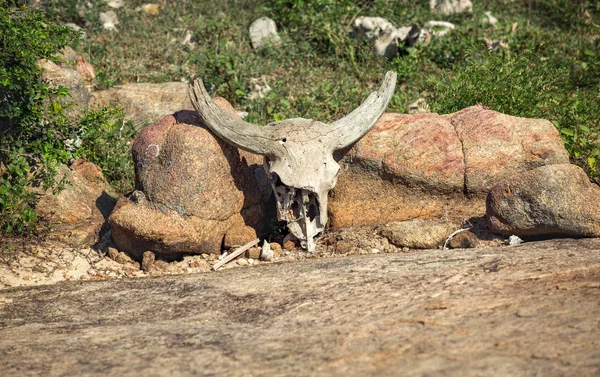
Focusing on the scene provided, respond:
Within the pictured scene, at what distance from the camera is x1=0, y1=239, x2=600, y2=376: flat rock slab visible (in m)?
4.07

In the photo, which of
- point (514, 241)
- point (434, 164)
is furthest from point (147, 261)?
point (514, 241)

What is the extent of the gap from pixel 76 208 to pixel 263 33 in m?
4.32

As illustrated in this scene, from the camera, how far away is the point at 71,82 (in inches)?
332

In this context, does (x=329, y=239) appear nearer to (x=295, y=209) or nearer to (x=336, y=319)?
(x=295, y=209)

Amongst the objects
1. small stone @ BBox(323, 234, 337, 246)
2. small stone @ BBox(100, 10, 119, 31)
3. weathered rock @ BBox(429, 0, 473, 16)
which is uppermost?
weathered rock @ BBox(429, 0, 473, 16)

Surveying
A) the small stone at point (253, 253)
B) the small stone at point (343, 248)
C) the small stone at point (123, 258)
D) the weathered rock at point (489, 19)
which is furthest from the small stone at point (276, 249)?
the weathered rock at point (489, 19)

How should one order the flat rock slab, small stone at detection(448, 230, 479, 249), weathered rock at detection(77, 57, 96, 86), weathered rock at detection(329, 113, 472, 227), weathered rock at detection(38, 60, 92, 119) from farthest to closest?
1. weathered rock at detection(77, 57, 96, 86)
2. weathered rock at detection(38, 60, 92, 119)
3. weathered rock at detection(329, 113, 472, 227)
4. small stone at detection(448, 230, 479, 249)
5. the flat rock slab

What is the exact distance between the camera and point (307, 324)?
186 inches

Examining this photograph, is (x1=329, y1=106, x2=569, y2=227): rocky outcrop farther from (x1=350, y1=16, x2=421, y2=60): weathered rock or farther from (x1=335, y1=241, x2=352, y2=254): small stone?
(x1=350, y1=16, x2=421, y2=60): weathered rock

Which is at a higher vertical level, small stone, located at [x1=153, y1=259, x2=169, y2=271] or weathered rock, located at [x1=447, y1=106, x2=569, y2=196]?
weathered rock, located at [x1=447, y1=106, x2=569, y2=196]

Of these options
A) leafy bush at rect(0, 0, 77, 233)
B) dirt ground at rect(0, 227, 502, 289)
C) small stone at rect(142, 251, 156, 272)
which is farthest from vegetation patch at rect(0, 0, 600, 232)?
small stone at rect(142, 251, 156, 272)

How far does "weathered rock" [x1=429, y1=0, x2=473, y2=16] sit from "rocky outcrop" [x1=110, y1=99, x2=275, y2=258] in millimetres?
5644

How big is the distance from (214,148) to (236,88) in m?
2.94

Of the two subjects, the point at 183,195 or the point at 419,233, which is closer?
the point at 183,195
